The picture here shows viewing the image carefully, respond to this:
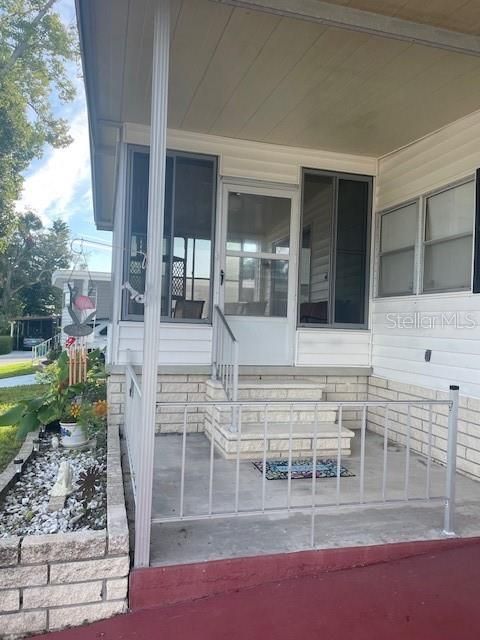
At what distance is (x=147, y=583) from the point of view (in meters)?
2.08

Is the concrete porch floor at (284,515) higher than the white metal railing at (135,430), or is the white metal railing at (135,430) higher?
the white metal railing at (135,430)

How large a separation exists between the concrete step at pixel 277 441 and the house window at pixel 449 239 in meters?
1.65

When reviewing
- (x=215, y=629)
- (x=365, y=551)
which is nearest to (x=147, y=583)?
(x=215, y=629)

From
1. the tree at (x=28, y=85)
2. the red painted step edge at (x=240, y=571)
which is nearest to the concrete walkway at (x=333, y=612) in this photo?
the red painted step edge at (x=240, y=571)

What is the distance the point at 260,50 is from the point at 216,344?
2.73 m

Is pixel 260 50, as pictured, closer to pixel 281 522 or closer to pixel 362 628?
pixel 281 522

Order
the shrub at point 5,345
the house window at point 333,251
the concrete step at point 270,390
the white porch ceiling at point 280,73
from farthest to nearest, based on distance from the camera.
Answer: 1. the shrub at point 5,345
2. the house window at point 333,251
3. the concrete step at point 270,390
4. the white porch ceiling at point 280,73

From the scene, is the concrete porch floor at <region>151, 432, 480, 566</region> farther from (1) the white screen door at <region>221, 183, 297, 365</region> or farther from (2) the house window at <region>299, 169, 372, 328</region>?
(2) the house window at <region>299, 169, 372, 328</region>

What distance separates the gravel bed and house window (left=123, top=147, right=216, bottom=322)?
1.62m

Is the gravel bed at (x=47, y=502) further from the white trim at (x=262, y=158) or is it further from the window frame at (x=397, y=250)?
the window frame at (x=397, y=250)

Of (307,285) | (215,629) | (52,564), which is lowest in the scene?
(215,629)

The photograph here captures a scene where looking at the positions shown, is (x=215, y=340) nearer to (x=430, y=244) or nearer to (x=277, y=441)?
(x=277, y=441)

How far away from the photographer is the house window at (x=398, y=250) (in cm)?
474

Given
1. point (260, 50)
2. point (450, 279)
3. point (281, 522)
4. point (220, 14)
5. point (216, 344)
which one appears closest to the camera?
point (281, 522)
